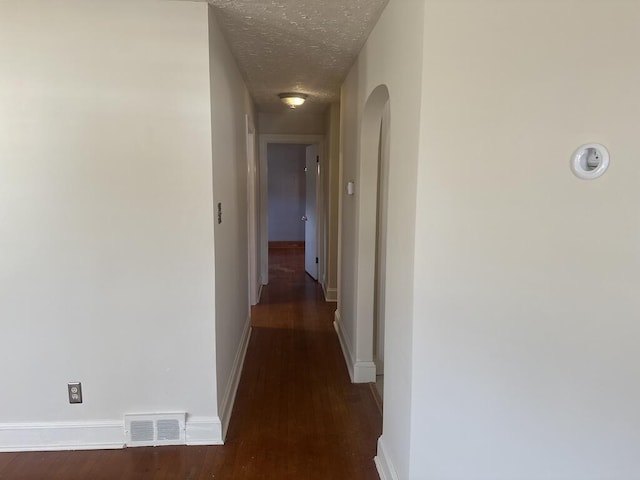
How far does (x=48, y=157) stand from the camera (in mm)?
2053

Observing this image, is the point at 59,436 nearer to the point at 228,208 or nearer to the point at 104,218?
the point at 104,218

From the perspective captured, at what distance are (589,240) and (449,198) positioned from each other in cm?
50

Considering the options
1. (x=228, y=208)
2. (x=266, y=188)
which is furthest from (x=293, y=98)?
(x=228, y=208)

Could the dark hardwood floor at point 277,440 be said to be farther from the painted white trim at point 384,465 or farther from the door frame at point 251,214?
the door frame at point 251,214

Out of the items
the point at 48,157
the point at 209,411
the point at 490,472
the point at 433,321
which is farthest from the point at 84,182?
the point at 490,472

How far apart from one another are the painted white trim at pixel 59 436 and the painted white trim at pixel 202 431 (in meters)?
0.34

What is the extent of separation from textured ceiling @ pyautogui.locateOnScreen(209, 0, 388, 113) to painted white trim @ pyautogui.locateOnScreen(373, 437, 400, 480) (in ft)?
6.91

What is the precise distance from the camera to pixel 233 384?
2.82 meters

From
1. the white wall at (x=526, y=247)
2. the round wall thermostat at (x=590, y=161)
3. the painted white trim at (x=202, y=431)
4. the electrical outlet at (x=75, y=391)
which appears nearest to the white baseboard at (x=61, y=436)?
the electrical outlet at (x=75, y=391)

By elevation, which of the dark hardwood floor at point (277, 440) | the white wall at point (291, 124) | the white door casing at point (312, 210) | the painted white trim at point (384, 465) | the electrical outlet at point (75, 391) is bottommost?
the dark hardwood floor at point (277, 440)

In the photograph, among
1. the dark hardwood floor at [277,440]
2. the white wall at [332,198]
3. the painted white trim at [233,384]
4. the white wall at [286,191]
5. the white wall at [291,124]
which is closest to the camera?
the dark hardwood floor at [277,440]

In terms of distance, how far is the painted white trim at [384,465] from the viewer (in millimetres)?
1918

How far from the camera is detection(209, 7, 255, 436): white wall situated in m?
2.27

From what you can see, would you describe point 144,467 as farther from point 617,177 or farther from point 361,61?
point 361,61
